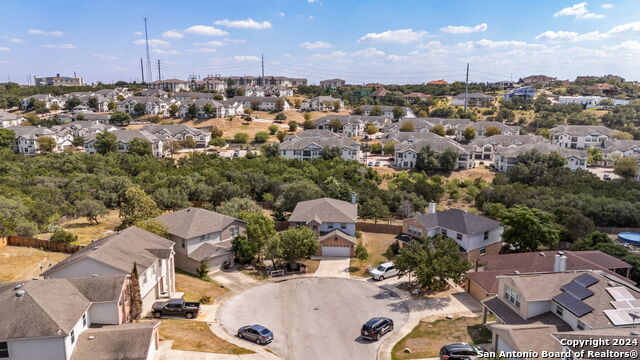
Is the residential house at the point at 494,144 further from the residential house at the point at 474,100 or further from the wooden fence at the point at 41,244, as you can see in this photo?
the wooden fence at the point at 41,244

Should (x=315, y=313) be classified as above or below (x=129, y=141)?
below

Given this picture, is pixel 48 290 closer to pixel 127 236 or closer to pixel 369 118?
pixel 127 236

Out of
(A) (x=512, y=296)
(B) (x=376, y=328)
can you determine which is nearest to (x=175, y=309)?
(B) (x=376, y=328)

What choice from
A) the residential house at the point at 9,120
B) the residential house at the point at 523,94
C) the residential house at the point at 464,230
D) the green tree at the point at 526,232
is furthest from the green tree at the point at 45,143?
the residential house at the point at 523,94

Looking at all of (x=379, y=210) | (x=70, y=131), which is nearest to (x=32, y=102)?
(x=70, y=131)

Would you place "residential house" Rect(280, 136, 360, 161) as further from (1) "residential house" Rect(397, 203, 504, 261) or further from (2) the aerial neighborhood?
(1) "residential house" Rect(397, 203, 504, 261)

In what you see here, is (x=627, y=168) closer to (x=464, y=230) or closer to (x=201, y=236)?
(x=464, y=230)
